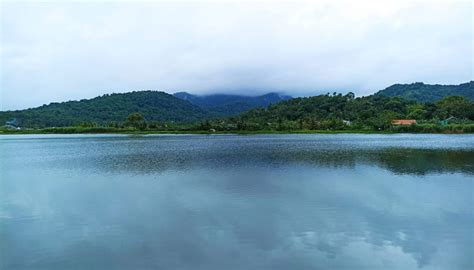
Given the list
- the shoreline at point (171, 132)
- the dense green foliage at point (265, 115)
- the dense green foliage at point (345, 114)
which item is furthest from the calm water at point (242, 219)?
the dense green foliage at point (345, 114)

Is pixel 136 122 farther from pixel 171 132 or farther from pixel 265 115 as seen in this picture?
pixel 265 115

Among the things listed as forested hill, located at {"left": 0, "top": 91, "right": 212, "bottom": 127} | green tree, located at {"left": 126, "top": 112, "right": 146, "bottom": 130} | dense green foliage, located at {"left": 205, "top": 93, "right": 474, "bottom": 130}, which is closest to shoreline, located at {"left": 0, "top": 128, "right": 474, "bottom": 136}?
dense green foliage, located at {"left": 205, "top": 93, "right": 474, "bottom": 130}

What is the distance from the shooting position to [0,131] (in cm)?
8988

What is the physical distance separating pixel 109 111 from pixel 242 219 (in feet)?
388

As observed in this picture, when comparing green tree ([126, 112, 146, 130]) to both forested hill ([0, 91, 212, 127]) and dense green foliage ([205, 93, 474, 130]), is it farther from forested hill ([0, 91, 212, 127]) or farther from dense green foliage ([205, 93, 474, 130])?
forested hill ([0, 91, 212, 127])

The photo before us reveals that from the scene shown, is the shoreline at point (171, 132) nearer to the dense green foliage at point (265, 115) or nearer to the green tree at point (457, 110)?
the dense green foliage at point (265, 115)

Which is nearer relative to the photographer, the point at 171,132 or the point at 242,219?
the point at 242,219

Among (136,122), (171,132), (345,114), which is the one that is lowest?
(171,132)

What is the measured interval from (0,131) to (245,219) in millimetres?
98823

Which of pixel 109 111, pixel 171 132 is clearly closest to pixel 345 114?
pixel 171 132

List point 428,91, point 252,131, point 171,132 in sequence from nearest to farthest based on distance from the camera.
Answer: point 252,131 < point 171,132 < point 428,91

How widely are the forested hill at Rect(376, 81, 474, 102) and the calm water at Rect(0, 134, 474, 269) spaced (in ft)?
409

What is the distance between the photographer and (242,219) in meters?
10.4

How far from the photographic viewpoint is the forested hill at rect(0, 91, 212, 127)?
105250 millimetres
